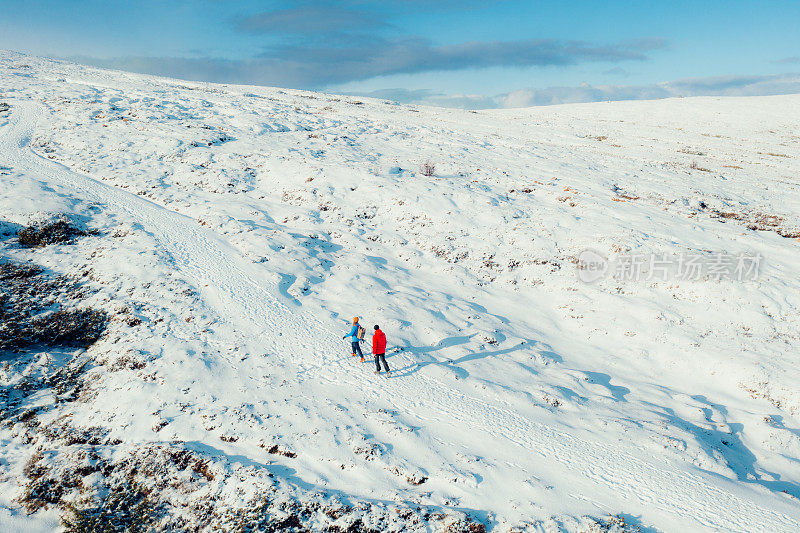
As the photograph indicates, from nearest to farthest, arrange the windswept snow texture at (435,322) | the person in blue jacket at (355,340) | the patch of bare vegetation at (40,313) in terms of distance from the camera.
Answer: the windswept snow texture at (435,322)
the patch of bare vegetation at (40,313)
the person in blue jacket at (355,340)

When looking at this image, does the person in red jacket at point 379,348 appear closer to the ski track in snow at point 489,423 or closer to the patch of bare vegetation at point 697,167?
the ski track in snow at point 489,423

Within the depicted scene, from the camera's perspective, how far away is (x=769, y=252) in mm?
21531

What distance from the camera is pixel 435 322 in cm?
1778

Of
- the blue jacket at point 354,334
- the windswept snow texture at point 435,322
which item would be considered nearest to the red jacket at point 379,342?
the blue jacket at point 354,334

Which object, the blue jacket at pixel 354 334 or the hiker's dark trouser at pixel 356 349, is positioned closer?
the blue jacket at pixel 354 334

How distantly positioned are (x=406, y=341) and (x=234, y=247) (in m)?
12.2

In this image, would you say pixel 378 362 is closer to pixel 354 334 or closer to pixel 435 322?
pixel 354 334

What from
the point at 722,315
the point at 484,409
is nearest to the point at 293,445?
the point at 484,409

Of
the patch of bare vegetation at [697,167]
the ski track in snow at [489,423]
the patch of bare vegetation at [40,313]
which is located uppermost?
the patch of bare vegetation at [697,167]

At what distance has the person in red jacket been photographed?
1388 centimetres

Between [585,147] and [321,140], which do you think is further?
[585,147]

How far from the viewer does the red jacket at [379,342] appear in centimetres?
1387

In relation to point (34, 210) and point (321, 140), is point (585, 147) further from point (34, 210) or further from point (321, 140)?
point (34, 210)

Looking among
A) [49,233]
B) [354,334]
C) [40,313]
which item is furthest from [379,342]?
[49,233]
